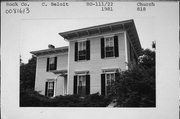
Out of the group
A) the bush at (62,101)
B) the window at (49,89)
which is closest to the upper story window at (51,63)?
the window at (49,89)

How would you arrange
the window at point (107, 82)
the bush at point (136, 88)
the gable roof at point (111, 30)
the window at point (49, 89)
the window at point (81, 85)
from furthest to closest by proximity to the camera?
the window at point (49, 89) → the window at point (81, 85) → the window at point (107, 82) → the gable roof at point (111, 30) → the bush at point (136, 88)

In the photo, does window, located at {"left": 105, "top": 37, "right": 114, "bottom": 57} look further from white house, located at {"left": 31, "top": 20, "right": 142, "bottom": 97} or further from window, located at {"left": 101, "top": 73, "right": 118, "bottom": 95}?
window, located at {"left": 101, "top": 73, "right": 118, "bottom": 95}

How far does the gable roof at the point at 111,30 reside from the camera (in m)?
3.18

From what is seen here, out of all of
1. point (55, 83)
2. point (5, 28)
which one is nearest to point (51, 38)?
point (5, 28)

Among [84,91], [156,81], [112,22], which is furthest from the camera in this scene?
[84,91]

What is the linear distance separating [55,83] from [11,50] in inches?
43.3

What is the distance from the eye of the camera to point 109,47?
12.0 ft

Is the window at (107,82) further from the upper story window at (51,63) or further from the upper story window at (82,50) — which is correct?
the upper story window at (51,63)

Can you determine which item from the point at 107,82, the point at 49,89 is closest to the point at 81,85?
the point at 107,82

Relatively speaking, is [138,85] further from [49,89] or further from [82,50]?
[49,89]

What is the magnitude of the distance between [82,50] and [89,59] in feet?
0.76

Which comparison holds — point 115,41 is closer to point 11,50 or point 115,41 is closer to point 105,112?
point 105,112

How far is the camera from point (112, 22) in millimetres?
3088

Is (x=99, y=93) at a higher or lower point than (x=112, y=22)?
lower
